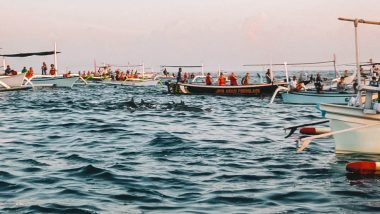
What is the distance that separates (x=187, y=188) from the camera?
10.3 metres

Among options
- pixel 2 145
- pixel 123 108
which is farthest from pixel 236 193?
pixel 123 108

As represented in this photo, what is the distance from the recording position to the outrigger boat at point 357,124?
42.1 ft

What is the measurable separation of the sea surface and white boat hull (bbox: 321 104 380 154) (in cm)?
29

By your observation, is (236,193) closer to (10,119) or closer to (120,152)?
(120,152)

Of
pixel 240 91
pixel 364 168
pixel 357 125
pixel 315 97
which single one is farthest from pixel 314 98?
pixel 364 168

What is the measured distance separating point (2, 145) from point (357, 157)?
11.2 metres

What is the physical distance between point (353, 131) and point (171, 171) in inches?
208

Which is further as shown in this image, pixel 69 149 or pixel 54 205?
pixel 69 149

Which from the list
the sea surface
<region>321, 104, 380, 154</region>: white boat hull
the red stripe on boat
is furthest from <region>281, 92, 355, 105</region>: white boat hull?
the red stripe on boat

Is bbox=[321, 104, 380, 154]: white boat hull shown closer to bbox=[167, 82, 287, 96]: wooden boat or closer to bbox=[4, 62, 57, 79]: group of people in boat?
bbox=[167, 82, 287, 96]: wooden boat

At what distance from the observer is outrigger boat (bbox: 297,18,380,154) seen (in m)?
12.8

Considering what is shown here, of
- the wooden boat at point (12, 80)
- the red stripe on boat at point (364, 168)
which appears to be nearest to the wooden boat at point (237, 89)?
the wooden boat at point (12, 80)

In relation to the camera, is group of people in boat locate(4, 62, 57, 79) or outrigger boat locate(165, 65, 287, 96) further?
group of people in boat locate(4, 62, 57, 79)

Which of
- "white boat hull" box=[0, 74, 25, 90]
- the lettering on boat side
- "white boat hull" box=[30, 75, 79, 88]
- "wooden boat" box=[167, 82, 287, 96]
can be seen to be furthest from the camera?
"white boat hull" box=[30, 75, 79, 88]
